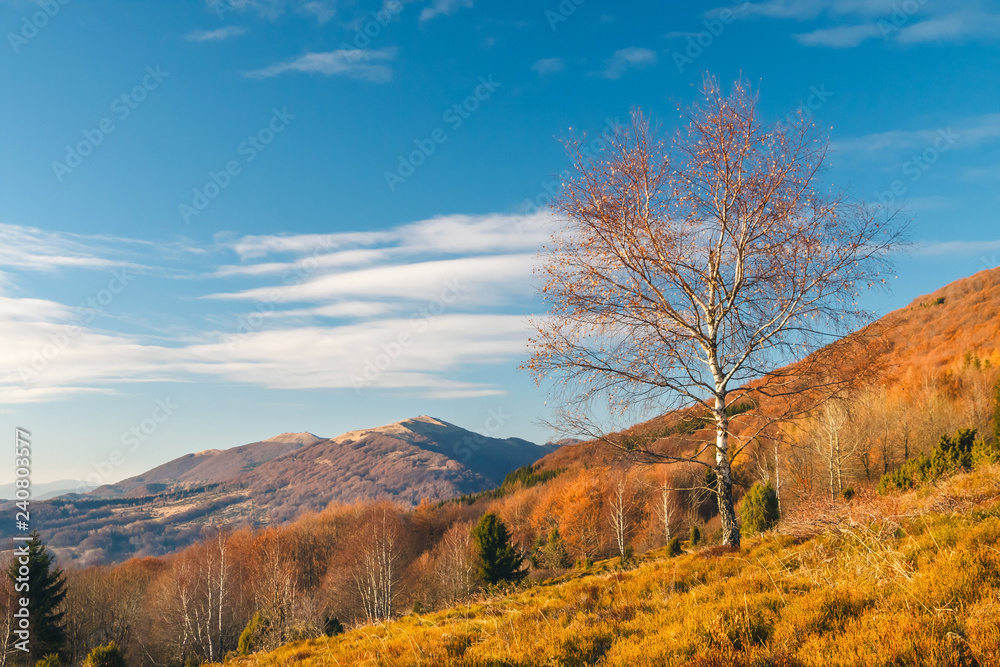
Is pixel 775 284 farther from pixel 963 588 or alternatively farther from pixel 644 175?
pixel 963 588

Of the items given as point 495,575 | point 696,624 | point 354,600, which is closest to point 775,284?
point 696,624

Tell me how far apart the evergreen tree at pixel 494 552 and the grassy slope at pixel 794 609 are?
35440mm

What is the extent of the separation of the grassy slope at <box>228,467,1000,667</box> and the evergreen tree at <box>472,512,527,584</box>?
35440mm

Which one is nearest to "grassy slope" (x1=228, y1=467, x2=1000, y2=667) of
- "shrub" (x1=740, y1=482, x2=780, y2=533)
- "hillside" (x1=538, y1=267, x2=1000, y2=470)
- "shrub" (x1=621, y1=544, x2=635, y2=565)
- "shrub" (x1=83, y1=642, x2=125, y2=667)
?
"hillside" (x1=538, y1=267, x2=1000, y2=470)

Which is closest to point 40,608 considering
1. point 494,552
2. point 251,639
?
point 251,639

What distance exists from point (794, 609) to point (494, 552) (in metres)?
40.5

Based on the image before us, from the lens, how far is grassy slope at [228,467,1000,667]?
3885mm

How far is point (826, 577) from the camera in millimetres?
5637

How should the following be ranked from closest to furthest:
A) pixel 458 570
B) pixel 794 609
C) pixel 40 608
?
pixel 794 609
pixel 40 608
pixel 458 570

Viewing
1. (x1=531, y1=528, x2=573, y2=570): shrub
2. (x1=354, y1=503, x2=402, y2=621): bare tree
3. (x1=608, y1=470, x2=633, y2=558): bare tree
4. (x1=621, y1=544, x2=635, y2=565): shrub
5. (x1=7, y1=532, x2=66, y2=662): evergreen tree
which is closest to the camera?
(x1=621, y1=544, x2=635, y2=565): shrub

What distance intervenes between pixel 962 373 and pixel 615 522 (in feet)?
118

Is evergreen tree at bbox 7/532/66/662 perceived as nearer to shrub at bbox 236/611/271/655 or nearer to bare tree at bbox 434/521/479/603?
shrub at bbox 236/611/271/655

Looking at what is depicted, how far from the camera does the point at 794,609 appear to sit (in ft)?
15.5

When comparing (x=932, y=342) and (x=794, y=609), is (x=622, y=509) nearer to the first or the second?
(x=794, y=609)
